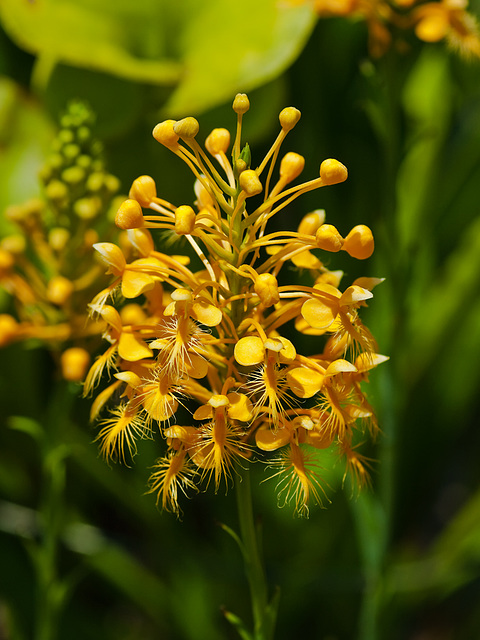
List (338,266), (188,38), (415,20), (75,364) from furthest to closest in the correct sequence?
(338,266)
(188,38)
(415,20)
(75,364)

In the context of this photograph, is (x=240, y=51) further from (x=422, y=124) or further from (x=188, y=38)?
(x=422, y=124)

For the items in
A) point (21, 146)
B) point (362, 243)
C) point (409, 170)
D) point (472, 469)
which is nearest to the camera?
point (362, 243)

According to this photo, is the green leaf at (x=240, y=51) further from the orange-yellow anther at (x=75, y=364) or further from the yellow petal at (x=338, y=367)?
the yellow petal at (x=338, y=367)

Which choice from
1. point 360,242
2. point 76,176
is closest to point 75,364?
point 76,176

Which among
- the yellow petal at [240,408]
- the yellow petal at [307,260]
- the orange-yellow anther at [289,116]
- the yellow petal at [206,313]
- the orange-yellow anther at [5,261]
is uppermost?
the orange-yellow anther at [289,116]

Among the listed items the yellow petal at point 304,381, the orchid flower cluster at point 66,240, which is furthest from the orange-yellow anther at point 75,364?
the yellow petal at point 304,381

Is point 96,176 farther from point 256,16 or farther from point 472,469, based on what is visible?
point 472,469

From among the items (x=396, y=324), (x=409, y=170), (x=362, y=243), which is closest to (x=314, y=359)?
(x=362, y=243)
